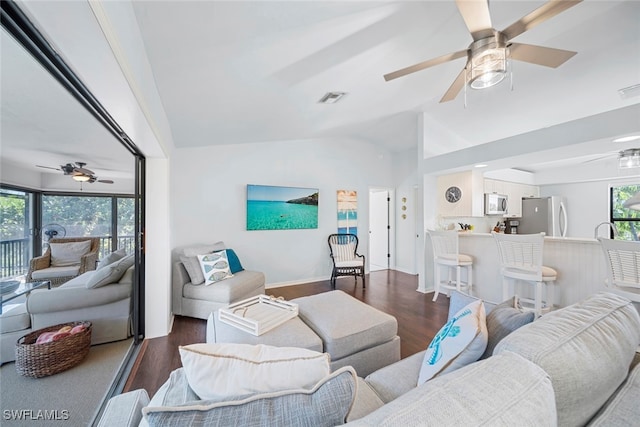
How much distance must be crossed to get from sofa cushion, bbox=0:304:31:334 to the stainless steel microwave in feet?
19.3

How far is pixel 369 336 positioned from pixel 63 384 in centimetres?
218

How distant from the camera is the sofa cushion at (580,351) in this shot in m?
0.69

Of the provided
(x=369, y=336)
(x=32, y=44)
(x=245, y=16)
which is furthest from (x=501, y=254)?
(x=32, y=44)

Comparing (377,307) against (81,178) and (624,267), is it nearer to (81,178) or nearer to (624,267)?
(624,267)

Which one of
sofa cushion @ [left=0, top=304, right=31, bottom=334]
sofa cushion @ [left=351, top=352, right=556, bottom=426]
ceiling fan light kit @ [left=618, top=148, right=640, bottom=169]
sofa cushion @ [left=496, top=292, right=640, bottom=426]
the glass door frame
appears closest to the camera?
sofa cushion @ [left=351, top=352, right=556, bottom=426]

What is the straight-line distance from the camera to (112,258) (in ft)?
7.67

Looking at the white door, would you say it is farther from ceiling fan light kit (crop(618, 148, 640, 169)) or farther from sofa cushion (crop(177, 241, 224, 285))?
sofa cushion (crop(177, 241, 224, 285))

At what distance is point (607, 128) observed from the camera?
2.43m

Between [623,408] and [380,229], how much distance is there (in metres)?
5.57

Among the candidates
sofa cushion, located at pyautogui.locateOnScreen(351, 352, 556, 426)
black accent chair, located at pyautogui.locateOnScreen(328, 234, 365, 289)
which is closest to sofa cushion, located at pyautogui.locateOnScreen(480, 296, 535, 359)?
sofa cushion, located at pyautogui.locateOnScreen(351, 352, 556, 426)

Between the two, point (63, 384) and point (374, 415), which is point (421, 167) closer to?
point (374, 415)

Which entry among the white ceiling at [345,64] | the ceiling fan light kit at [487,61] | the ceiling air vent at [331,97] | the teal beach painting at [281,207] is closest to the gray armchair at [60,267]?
the white ceiling at [345,64]

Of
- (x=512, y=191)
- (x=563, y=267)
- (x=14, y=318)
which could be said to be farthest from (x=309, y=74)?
(x=512, y=191)

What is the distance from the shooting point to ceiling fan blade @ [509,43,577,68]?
1.70m
